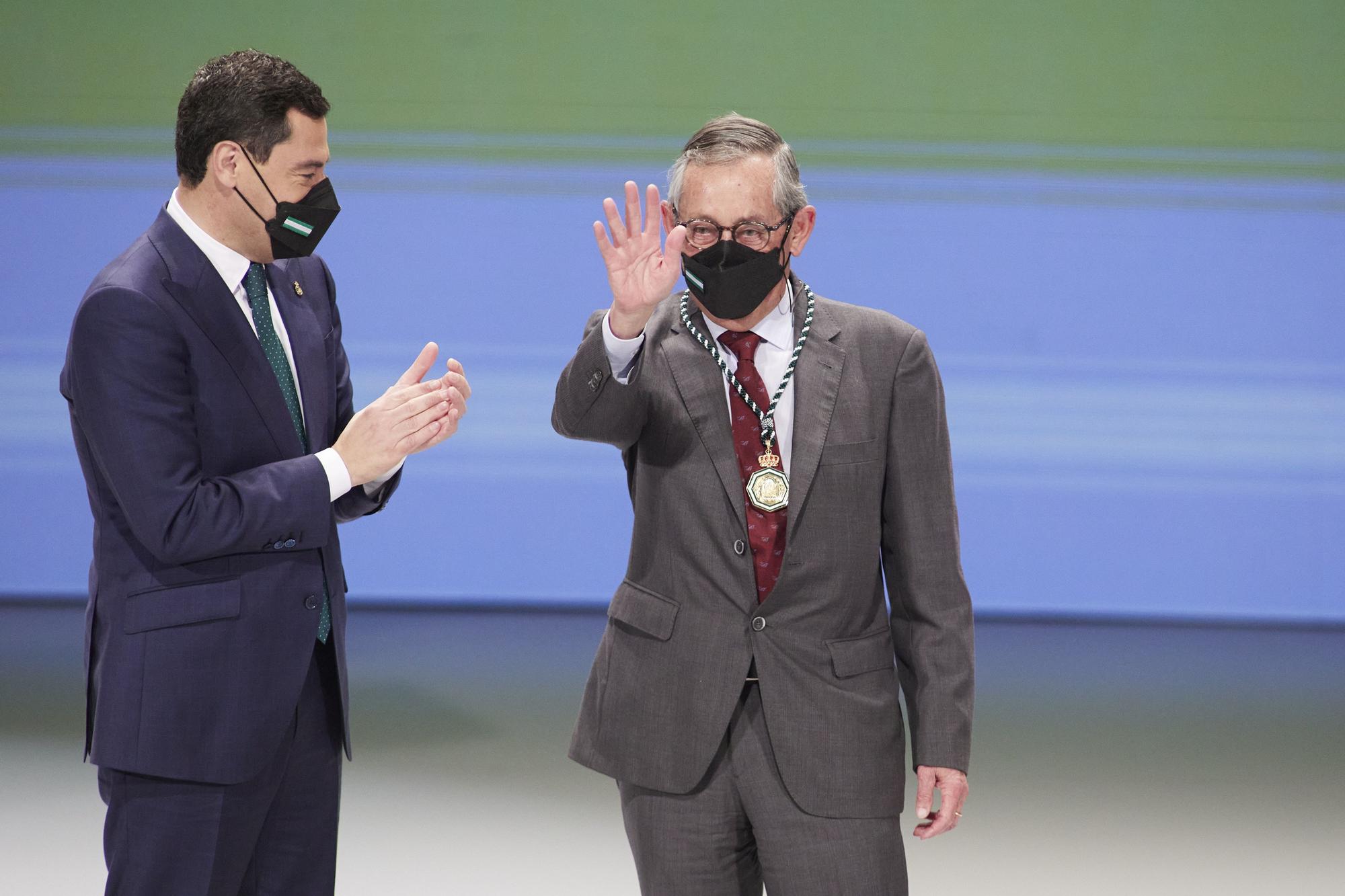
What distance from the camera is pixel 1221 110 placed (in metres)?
5.89

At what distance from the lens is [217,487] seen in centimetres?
169

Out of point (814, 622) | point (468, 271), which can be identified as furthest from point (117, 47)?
point (814, 622)

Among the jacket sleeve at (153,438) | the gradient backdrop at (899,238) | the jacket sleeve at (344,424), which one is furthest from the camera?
the gradient backdrop at (899,238)

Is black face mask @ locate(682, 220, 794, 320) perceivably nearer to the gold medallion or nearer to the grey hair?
the grey hair

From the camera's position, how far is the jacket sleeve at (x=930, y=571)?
1.79 metres

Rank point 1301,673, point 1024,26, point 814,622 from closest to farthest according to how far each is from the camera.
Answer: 1. point 814,622
2. point 1301,673
3. point 1024,26

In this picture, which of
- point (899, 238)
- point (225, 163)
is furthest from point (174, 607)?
point (899, 238)

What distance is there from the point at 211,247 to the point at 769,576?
2.82ft

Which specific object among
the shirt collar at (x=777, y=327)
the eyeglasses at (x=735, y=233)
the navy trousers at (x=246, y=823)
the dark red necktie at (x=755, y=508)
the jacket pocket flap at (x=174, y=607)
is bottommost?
the navy trousers at (x=246, y=823)

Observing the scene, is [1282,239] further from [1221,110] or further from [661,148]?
[661,148]

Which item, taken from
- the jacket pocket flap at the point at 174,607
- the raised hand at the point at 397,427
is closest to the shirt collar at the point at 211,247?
the raised hand at the point at 397,427

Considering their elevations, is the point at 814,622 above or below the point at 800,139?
below

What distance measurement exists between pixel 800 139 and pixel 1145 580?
8.11 feet

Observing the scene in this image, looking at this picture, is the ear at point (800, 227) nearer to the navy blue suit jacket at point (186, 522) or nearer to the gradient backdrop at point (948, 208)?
the navy blue suit jacket at point (186, 522)
